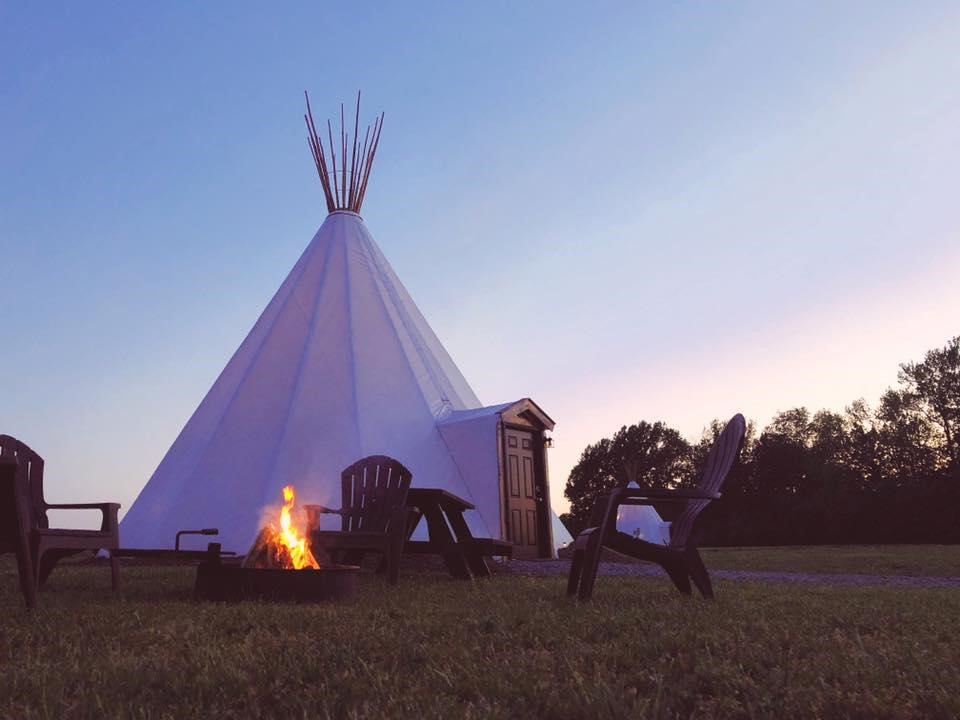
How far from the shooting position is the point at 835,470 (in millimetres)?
36469

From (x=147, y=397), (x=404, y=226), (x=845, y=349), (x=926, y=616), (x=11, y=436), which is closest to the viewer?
(x=926, y=616)

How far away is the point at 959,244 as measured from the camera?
12.0 meters

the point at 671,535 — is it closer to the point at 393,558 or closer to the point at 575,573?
the point at 575,573

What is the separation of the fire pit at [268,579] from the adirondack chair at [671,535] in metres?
1.53

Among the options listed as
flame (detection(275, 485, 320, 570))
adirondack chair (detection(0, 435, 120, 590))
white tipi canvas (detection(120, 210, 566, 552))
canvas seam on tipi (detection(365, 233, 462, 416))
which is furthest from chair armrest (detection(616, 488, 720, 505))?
canvas seam on tipi (detection(365, 233, 462, 416))

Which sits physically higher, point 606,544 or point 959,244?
point 959,244

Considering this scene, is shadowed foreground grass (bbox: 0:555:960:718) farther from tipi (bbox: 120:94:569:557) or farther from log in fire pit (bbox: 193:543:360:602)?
tipi (bbox: 120:94:569:557)

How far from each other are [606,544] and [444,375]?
9.76m

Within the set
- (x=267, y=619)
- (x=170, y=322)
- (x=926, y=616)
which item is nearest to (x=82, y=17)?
(x=170, y=322)

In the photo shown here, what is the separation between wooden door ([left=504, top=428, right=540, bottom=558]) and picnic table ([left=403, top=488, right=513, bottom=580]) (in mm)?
4585

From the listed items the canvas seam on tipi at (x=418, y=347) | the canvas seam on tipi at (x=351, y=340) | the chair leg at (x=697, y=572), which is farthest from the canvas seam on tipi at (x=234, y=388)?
the chair leg at (x=697, y=572)

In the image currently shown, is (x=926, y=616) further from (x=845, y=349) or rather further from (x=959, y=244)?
(x=845, y=349)

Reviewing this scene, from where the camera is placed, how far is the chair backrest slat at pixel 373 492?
22.8ft

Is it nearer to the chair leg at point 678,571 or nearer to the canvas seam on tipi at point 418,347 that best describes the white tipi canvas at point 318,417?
the canvas seam on tipi at point 418,347
